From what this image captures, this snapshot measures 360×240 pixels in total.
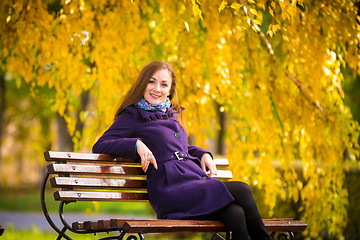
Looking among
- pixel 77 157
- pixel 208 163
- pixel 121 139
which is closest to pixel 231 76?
pixel 208 163

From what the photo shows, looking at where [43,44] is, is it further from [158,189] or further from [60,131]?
[60,131]

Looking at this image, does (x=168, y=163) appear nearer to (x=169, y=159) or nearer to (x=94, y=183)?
(x=169, y=159)

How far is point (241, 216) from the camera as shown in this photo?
3758mm

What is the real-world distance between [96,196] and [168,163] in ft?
1.86

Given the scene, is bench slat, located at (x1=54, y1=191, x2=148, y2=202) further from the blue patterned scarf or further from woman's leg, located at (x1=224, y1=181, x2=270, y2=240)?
woman's leg, located at (x1=224, y1=181, x2=270, y2=240)

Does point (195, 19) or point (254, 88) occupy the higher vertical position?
point (195, 19)

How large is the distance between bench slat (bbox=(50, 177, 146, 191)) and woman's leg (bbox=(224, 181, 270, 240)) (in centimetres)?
85

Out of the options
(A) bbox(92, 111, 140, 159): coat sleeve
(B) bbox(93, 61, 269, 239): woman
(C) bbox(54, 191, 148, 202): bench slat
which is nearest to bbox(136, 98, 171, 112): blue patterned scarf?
(B) bbox(93, 61, 269, 239): woman

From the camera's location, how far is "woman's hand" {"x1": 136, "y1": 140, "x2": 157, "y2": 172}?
405 centimetres

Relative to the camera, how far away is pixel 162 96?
4535mm

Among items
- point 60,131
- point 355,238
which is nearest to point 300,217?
point 355,238

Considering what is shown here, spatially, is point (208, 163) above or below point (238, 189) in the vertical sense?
above

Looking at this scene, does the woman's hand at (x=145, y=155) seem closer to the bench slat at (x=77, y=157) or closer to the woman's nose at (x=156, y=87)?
the bench slat at (x=77, y=157)

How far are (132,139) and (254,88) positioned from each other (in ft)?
8.14
